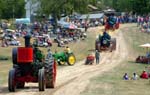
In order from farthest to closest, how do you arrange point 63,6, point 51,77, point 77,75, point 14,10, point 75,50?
point 14,10
point 63,6
point 75,50
point 77,75
point 51,77

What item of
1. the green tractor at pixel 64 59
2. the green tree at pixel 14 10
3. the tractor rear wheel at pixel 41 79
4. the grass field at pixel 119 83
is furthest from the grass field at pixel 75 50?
the green tree at pixel 14 10

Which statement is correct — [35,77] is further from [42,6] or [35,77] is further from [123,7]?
[123,7]

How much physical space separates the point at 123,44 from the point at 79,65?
1689cm

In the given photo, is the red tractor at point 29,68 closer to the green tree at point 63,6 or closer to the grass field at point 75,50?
the grass field at point 75,50

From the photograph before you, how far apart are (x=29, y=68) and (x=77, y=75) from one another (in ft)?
27.8

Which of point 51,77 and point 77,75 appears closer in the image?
point 51,77

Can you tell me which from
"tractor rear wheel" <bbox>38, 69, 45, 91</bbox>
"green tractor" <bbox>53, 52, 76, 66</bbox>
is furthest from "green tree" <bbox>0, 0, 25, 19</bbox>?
"tractor rear wheel" <bbox>38, 69, 45, 91</bbox>

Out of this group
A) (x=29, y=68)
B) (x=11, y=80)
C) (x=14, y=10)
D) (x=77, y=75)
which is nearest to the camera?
(x=11, y=80)

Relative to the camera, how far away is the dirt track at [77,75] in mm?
20812

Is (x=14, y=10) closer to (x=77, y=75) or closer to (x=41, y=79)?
(x=77, y=75)

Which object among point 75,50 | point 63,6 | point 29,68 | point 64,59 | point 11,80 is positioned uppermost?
point 63,6

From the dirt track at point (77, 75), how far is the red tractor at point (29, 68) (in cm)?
49

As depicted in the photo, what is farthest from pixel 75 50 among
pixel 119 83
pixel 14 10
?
pixel 14 10

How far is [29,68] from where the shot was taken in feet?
66.8
